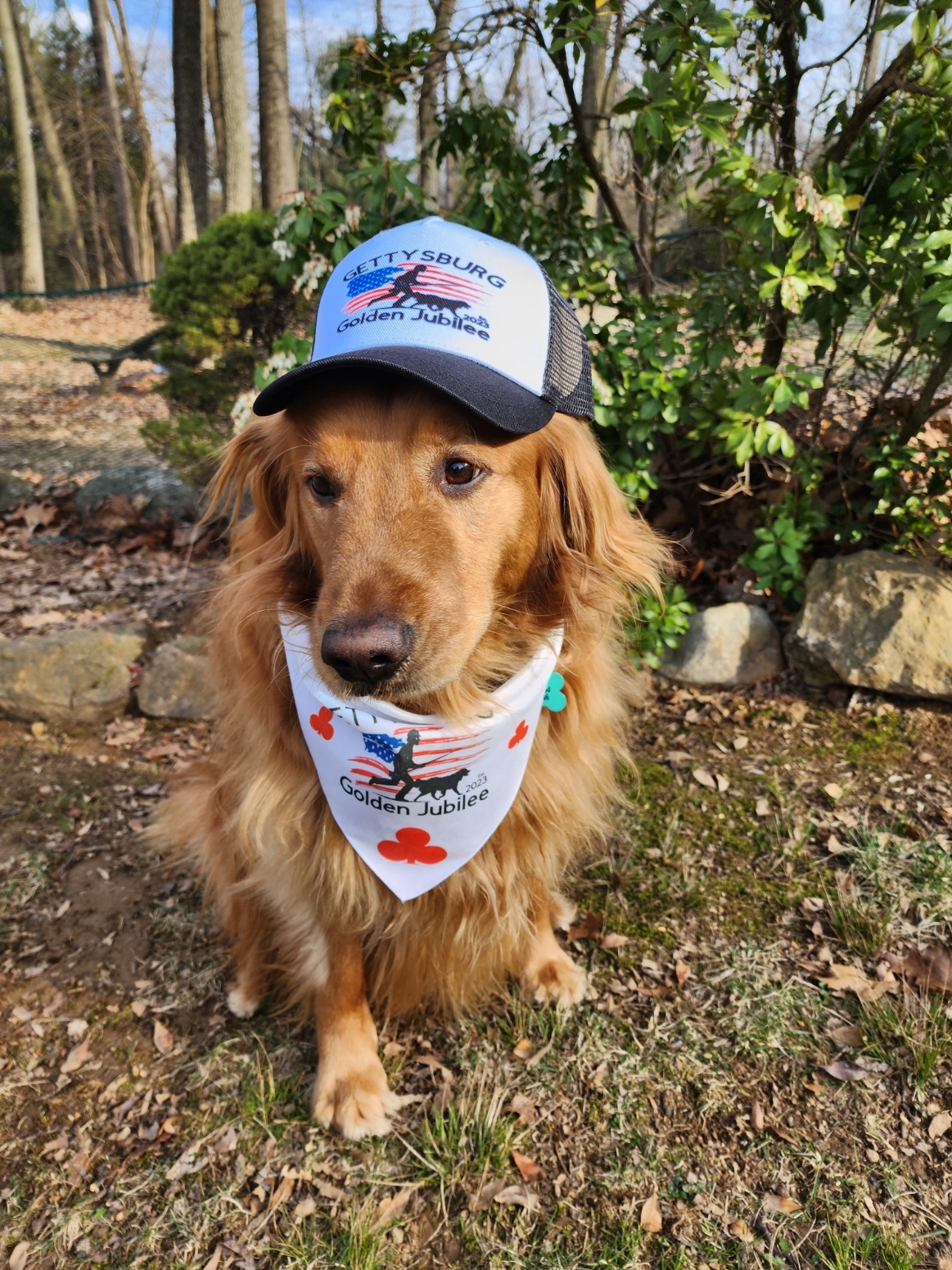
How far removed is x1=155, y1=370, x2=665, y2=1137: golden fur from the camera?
66.9 inches

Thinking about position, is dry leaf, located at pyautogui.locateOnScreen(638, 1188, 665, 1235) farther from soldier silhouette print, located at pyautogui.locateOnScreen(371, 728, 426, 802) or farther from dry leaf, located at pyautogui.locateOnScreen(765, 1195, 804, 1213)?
soldier silhouette print, located at pyautogui.locateOnScreen(371, 728, 426, 802)

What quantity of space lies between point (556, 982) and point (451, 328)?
2.03 meters

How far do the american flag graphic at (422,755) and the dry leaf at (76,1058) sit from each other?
1.32 meters

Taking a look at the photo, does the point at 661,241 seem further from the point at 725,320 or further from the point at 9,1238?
the point at 9,1238

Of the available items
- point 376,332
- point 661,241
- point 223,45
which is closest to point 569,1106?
point 376,332

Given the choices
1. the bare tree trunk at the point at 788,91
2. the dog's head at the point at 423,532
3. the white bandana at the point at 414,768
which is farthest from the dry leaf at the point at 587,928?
the bare tree trunk at the point at 788,91

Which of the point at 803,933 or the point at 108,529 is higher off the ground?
the point at 803,933

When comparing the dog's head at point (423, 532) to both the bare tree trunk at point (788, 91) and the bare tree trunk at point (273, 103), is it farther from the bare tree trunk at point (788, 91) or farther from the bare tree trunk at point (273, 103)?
the bare tree trunk at point (273, 103)

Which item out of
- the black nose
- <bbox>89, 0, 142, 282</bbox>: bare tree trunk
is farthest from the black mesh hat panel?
<bbox>89, 0, 142, 282</bbox>: bare tree trunk

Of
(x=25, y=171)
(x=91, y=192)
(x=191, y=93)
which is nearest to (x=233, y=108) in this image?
(x=191, y=93)

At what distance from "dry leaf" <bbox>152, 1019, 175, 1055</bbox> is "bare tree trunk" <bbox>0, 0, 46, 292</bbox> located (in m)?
19.4

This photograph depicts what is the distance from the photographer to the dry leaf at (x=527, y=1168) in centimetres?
210

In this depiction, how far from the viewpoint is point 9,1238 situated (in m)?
2.00

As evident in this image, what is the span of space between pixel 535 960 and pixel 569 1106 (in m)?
0.45
